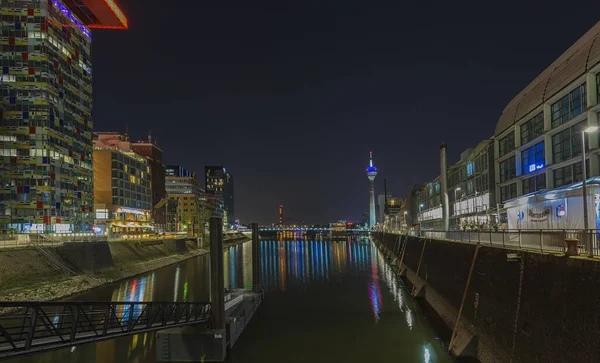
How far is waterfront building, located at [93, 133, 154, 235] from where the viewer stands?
374 feet

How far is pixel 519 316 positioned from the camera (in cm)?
1720

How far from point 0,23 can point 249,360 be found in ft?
286

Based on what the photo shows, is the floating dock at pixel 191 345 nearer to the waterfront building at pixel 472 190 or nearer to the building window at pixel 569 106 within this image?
the waterfront building at pixel 472 190

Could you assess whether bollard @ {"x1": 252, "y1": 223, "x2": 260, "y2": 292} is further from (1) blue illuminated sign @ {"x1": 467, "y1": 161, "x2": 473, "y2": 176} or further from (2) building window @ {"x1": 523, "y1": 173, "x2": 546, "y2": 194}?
(1) blue illuminated sign @ {"x1": 467, "y1": 161, "x2": 473, "y2": 176}

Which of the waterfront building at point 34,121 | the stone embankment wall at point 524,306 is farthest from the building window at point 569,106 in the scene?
the waterfront building at point 34,121

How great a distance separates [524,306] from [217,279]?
14983 mm

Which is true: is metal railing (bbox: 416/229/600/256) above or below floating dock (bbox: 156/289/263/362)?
above

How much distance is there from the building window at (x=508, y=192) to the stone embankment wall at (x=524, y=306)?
1088 inches

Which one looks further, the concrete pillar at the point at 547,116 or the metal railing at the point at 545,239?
the concrete pillar at the point at 547,116

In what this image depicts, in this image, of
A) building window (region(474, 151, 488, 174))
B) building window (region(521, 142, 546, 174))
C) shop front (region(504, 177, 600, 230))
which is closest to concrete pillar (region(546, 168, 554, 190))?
building window (region(521, 142, 546, 174))

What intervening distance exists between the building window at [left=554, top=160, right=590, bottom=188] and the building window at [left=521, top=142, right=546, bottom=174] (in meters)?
2.63

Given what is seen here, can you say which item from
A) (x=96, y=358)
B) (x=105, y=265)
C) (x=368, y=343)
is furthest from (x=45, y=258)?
(x=368, y=343)

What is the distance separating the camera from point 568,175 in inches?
1545

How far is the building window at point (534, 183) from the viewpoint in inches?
1762
